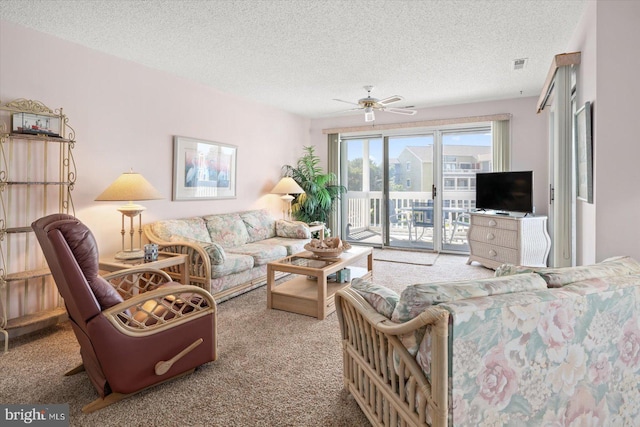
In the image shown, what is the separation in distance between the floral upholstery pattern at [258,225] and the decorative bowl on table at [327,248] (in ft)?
5.04

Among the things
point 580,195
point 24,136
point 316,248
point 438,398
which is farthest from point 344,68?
point 438,398

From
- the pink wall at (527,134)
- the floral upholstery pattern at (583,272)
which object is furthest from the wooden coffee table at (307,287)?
the pink wall at (527,134)

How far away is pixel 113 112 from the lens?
137 inches

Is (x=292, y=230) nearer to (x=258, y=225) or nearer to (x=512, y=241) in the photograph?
(x=258, y=225)

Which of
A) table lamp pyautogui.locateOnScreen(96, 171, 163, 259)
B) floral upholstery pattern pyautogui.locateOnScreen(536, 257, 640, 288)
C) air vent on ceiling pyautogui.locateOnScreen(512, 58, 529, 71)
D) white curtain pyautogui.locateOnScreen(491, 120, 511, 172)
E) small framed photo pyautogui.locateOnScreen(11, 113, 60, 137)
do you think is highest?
air vent on ceiling pyautogui.locateOnScreen(512, 58, 529, 71)

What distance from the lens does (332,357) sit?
2.35 metres

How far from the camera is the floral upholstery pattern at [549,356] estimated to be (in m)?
1.12

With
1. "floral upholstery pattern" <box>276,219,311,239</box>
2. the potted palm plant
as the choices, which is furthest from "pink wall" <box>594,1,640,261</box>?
the potted palm plant

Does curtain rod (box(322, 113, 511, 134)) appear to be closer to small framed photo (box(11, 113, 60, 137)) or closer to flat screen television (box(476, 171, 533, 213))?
flat screen television (box(476, 171, 533, 213))

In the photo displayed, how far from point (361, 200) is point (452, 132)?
201 cm

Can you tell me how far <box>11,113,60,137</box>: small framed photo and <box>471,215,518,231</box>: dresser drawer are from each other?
495 cm

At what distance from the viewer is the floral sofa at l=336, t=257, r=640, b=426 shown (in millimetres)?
1109

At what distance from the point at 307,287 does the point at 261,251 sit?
2.79 feet

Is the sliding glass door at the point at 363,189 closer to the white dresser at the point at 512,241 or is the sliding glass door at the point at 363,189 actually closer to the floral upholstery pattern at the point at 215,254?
the white dresser at the point at 512,241
